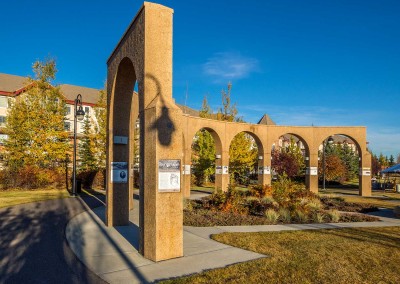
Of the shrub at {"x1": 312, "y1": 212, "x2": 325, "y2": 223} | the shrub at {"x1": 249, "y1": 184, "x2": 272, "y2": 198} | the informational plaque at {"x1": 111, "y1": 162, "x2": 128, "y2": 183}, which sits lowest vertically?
the shrub at {"x1": 312, "y1": 212, "x2": 325, "y2": 223}

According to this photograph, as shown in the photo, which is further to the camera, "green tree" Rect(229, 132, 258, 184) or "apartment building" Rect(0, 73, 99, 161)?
"apartment building" Rect(0, 73, 99, 161)

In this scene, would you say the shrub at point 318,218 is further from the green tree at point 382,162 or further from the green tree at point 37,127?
the green tree at point 382,162

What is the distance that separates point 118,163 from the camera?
10.3 metres

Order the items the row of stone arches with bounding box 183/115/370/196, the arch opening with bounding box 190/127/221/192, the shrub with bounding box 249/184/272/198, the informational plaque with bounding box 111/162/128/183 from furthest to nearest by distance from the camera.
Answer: the arch opening with bounding box 190/127/221/192 → the row of stone arches with bounding box 183/115/370/196 → the shrub with bounding box 249/184/272/198 → the informational plaque with bounding box 111/162/128/183

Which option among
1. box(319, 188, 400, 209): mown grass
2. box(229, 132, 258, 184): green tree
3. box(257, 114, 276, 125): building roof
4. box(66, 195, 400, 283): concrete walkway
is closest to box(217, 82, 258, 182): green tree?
A: box(229, 132, 258, 184): green tree

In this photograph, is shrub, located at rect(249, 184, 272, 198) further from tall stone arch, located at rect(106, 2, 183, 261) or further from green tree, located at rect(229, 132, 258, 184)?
green tree, located at rect(229, 132, 258, 184)

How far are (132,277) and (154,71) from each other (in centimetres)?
420

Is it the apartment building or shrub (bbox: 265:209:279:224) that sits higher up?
the apartment building

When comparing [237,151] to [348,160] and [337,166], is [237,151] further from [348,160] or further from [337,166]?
[348,160]

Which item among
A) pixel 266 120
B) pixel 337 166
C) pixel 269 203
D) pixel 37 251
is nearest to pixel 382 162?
→ pixel 266 120

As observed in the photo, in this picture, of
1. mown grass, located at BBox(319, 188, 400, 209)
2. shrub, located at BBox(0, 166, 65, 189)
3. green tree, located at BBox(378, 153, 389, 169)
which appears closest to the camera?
mown grass, located at BBox(319, 188, 400, 209)

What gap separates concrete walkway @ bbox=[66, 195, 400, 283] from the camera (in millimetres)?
5598

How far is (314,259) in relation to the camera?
6.22 meters

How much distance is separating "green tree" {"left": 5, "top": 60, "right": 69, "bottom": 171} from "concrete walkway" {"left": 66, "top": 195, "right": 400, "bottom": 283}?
57.8 feet
